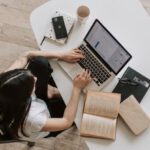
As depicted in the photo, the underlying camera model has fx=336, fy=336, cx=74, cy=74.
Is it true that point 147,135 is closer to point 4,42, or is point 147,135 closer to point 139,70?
point 139,70

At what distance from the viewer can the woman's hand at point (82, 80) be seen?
1.48 meters

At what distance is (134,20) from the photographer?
1.59m

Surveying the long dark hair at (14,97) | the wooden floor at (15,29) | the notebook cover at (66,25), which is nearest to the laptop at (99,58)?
the notebook cover at (66,25)

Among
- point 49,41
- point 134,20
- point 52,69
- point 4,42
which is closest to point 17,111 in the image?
point 52,69

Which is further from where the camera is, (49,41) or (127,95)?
(49,41)

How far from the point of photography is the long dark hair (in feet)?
4.10

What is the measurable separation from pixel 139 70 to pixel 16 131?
61cm

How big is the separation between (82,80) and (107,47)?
0.59 ft

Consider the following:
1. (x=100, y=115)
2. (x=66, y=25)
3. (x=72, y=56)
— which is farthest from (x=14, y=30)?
(x=100, y=115)

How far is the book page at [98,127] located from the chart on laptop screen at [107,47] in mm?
229

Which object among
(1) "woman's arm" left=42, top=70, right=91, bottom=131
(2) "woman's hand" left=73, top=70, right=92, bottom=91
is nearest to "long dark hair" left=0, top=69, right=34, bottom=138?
(1) "woman's arm" left=42, top=70, right=91, bottom=131

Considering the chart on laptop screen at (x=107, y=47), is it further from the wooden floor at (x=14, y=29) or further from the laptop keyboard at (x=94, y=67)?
the wooden floor at (x=14, y=29)

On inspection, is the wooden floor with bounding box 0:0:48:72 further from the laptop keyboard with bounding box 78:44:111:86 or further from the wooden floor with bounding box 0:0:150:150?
the laptop keyboard with bounding box 78:44:111:86

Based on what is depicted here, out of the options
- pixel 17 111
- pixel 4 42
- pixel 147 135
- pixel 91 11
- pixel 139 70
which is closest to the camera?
pixel 17 111
